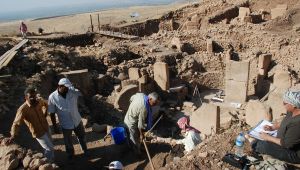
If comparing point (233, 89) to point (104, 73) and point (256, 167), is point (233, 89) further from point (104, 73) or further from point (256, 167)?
point (256, 167)

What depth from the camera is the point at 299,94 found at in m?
4.98

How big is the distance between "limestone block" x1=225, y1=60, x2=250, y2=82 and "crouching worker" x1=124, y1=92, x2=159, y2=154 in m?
6.47

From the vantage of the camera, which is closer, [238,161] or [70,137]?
[238,161]

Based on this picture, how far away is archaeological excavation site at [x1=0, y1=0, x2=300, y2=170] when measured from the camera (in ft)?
22.7

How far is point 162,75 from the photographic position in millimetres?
13414

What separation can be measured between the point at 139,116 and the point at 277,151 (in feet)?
8.67

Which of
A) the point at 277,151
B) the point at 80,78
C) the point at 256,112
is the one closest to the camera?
the point at 277,151

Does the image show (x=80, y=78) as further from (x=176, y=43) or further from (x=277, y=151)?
(x=277, y=151)

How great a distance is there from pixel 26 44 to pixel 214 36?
9502 millimetres

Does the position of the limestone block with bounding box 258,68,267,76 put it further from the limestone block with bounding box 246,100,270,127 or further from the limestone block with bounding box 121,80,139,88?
the limestone block with bounding box 246,100,270,127

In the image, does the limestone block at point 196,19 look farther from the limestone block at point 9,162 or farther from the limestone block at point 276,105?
the limestone block at point 9,162

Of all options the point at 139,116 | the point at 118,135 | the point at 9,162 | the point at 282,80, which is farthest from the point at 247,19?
the point at 9,162

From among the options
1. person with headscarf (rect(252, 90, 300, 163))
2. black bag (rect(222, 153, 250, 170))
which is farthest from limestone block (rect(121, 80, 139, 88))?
person with headscarf (rect(252, 90, 300, 163))

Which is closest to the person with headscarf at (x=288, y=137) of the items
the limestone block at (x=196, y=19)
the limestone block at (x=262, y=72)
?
the limestone block at (x=262, y=72)
